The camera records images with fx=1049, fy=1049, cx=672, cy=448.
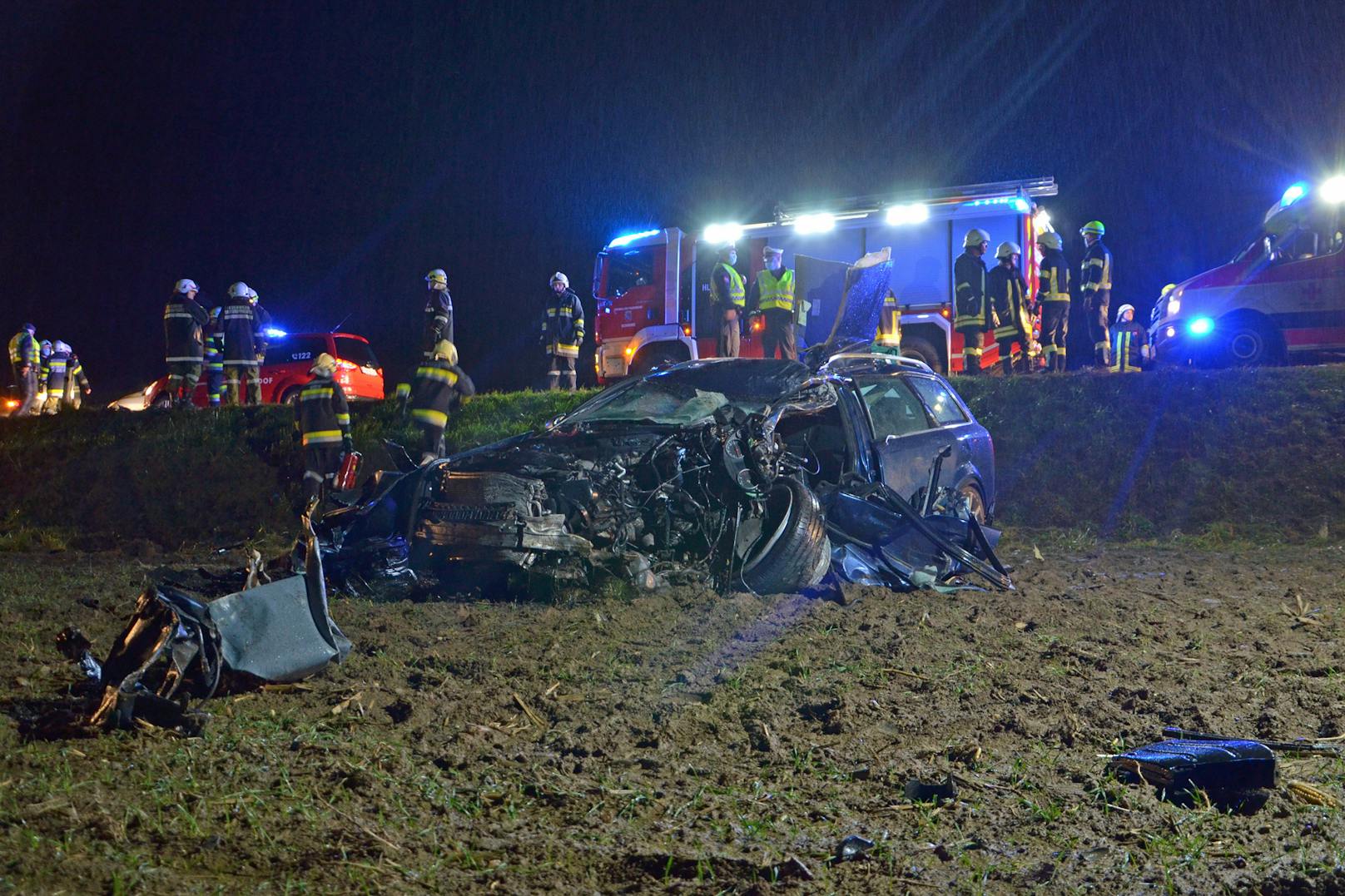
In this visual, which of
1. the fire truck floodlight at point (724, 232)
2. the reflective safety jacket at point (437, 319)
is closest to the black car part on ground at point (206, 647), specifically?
the reflective safety jacket at point (437, 319)

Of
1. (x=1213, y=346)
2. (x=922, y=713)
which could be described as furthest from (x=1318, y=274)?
(x=922, y=713)

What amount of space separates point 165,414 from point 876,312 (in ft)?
25.9

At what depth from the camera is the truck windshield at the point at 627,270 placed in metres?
15.4

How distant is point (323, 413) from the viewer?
980 cm

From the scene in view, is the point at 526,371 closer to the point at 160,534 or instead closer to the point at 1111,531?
the point at 160,534

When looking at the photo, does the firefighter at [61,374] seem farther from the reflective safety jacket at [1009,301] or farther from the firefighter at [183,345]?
the reflective safety jacket at [1009,301]

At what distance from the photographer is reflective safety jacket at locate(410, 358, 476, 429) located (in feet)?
31.0

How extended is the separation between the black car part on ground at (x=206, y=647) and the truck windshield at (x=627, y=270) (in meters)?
11.5

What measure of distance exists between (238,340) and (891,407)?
32.3 feet

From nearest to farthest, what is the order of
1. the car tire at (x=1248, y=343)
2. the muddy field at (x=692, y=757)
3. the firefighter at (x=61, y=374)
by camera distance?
the muddy field at (x=692, y=757)
the car tire at (x=1248, y=343)
the firefighter at (x=61, y=374)

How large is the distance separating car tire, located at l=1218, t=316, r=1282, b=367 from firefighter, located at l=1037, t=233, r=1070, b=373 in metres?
1.76

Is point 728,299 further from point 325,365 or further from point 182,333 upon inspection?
point 182,333

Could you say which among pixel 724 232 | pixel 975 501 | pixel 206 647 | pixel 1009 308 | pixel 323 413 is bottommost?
pixel 206 647

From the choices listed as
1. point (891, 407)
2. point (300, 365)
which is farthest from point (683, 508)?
point (300, 365)
